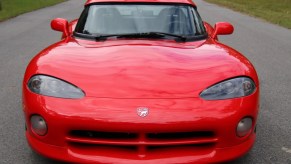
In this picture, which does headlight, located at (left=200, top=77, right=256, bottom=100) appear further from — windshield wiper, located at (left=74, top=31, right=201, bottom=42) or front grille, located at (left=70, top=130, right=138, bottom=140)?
windshield wiper, located at (left=74, top=31, right=201, bottom=42)

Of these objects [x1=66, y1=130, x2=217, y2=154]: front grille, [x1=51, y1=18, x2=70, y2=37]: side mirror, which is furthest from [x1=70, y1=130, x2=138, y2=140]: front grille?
[x1=51, y1=18, x2=70, y2=37]: side mirror

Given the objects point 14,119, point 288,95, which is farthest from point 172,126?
point 288,95

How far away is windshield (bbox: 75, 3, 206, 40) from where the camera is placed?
3896 millimetres

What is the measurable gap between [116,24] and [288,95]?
2.72 metres

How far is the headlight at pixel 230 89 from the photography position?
2.84 meters

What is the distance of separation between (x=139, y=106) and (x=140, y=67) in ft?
1.46

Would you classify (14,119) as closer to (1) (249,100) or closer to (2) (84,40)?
(2) (84,40)

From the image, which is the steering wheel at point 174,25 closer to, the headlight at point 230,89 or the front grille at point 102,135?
the headlight at point 230,89

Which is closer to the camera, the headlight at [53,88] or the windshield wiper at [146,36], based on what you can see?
the headlight at [53,88]

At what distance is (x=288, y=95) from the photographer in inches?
211

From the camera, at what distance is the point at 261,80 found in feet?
20.2

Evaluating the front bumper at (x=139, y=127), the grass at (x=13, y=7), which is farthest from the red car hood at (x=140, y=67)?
the grass at (x=13, y=7)

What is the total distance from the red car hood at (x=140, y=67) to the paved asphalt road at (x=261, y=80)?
757 millimetres

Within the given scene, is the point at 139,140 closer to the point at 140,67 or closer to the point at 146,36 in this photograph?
the point at 140,67
